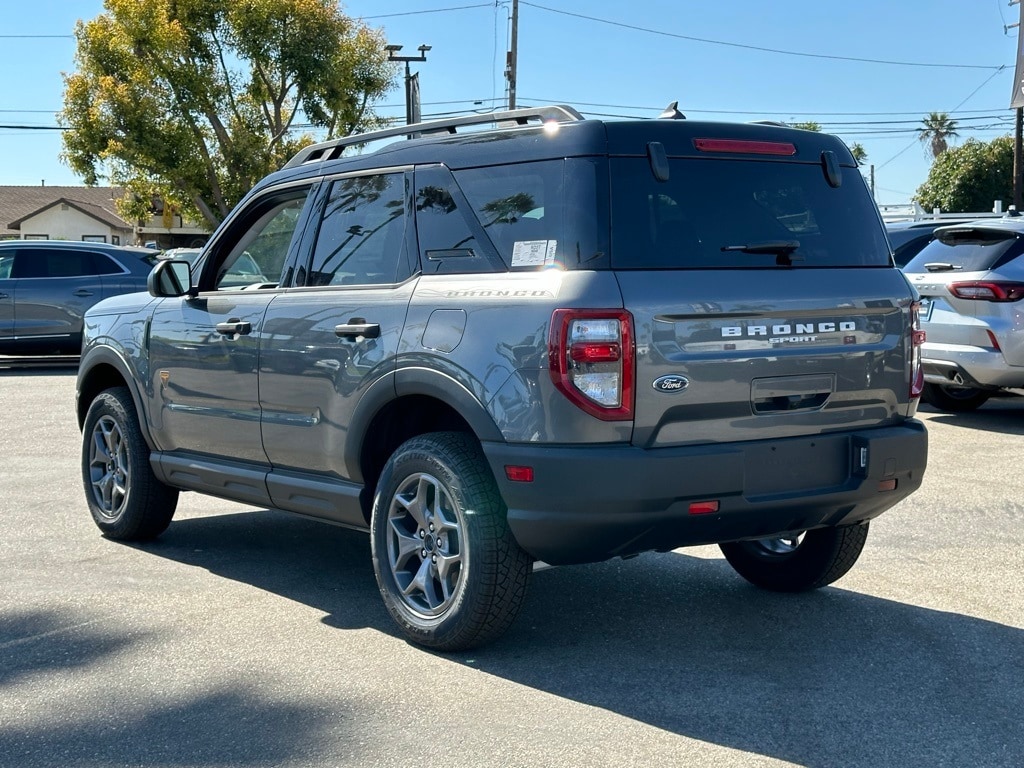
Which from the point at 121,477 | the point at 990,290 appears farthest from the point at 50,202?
the point at 121,477

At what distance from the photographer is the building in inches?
2753

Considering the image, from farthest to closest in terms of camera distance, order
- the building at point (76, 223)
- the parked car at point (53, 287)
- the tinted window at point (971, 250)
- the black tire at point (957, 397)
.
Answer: the building at point (76, 223) < the parked car at point (53, 287) < the black tire at point (957, 397) < the tinted window at point (971, 250)

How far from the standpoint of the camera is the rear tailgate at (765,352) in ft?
14.4

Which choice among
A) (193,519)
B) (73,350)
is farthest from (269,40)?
(193,519)

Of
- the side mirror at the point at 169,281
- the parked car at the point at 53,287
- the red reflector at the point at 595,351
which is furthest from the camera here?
the parked car at the point at 53,287

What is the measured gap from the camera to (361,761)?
3867 millimetres

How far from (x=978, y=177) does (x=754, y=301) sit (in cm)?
5116

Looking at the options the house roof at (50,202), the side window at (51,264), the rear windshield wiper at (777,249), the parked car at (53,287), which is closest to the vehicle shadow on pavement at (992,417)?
the rear windshield wiper at (777,249)

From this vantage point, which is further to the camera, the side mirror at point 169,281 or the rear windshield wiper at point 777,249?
the side mirror at point 169,281

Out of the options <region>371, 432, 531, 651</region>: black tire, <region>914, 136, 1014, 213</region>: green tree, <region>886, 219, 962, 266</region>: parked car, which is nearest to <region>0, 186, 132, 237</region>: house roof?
<region>914, 136, 1014, 213</region>: green tree

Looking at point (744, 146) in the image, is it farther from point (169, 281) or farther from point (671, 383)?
point (169, 281)

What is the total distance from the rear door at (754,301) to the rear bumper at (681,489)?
9cm

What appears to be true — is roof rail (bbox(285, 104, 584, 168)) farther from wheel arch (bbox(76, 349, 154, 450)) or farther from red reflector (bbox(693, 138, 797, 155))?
wheel arch (bbox(76, 349, 154, 450))

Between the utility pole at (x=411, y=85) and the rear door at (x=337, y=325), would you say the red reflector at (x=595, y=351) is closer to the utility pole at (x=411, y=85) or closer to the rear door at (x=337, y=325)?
the rear door at (x=337, y=325)
